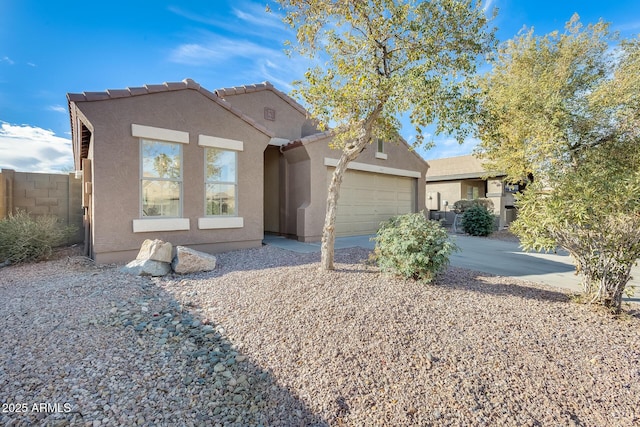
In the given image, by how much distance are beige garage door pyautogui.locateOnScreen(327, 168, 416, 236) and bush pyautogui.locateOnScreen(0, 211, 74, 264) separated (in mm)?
7659

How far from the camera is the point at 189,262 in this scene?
5.88 metres

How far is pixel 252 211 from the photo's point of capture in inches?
331

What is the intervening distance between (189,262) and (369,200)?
7.58 metres

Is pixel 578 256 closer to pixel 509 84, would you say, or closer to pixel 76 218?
pixel 509 84

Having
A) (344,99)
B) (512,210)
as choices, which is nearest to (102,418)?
(344,99)

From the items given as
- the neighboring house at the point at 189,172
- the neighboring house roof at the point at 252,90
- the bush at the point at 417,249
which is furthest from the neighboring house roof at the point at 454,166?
the bush at the point at 417,249

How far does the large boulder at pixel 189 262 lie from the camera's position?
5789 millimetres

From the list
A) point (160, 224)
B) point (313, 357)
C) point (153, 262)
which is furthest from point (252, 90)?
point (313, 357)

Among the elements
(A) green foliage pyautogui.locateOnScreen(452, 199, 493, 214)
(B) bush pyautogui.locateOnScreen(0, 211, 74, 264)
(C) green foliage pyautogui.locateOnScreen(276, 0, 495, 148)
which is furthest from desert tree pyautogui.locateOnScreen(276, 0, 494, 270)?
(A) green foliage pyautogui.locateOnScreen(452, 199, 493, 214)

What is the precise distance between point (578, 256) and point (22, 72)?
12809 millimetres

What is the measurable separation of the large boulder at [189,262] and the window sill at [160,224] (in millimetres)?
1368

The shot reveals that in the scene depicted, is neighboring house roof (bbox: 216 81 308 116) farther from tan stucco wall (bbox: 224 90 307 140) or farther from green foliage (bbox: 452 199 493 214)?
green foliage (bbox: 452 199 493 214)

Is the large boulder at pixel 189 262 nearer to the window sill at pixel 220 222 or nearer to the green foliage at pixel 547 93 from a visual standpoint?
the window sill at pixel 220 222

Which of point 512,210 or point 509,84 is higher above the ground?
point 509,84
